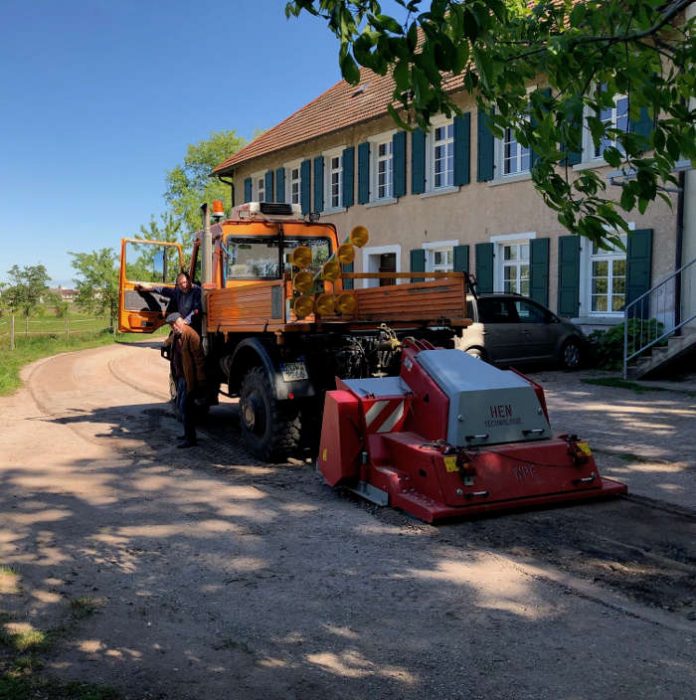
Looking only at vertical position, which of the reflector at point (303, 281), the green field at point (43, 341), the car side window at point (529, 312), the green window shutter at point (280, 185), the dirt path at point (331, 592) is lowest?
the green field at point (43, 341)

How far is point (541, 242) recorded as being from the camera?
17.7 m

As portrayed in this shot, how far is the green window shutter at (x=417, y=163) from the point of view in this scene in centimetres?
Result: 2116

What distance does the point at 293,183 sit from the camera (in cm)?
2709

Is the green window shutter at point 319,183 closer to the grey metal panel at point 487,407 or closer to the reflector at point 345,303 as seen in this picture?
the reflector at point 345,303

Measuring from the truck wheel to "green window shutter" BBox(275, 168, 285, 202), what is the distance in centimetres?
2020

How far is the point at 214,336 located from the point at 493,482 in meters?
4.46

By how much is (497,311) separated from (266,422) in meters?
8.79

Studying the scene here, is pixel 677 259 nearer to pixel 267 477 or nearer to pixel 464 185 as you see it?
pixel 464 185

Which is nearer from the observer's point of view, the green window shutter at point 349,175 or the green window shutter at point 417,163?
the green window shutter at point 417,163

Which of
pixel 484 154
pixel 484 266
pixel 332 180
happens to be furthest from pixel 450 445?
pixel 332 180

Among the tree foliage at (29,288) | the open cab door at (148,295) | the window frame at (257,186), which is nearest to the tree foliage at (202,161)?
the tree foliage at (29,288)

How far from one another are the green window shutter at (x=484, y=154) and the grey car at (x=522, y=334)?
451 centimetres

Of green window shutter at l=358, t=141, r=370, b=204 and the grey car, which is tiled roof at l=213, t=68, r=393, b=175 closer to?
green window shutter at l=358, t=141, r=370, b=204

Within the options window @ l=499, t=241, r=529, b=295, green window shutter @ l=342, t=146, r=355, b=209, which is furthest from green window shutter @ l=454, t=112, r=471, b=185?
green window shutter @ l=342, t=146, r=355, b=209
